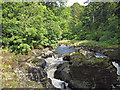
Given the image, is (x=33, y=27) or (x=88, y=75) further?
(x=33, y=27)

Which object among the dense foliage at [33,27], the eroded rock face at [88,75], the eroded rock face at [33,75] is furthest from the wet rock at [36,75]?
the dense foliage at [33,27]

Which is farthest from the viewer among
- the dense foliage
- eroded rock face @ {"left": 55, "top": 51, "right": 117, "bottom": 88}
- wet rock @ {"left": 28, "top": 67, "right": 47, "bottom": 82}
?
the dense foliage

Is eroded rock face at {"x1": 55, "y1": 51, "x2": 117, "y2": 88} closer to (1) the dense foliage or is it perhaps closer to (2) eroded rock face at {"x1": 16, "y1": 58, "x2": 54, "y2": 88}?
(2) eroded rock face at {"x1": 16, "y1": 58, "x2": 54, "y2": 88}

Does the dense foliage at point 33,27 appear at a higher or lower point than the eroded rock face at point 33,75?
higher

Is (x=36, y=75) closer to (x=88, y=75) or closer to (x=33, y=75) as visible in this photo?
(x=33, y=75)

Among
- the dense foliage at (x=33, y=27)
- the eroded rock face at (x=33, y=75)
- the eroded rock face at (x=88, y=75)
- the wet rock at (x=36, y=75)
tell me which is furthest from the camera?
the dense foliage at (x=33, y=27)

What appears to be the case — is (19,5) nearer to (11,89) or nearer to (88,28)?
(11,89)

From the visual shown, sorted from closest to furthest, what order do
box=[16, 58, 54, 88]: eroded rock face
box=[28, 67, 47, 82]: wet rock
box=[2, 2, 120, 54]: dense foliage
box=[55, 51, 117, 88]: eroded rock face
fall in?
box=[55, 51, 117, 88]: eroded rock face
box=[16, 58, 54, 88]: eroded rock face
box=[28, 67, 47, 82]: wet rock
box=[2, 2, 120, 54]: dense foliage

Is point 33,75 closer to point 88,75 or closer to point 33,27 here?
point 88,75

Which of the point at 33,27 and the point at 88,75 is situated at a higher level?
the point at 33,27

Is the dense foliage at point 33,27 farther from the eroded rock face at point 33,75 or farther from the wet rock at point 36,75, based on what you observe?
the wet rock at point 36,75

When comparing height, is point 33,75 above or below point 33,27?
below

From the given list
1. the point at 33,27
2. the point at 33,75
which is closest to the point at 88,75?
the point at 33,75

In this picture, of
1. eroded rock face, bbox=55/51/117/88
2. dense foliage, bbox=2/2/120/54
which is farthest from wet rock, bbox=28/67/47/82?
dense foliage, bbox=2/2/120/54
